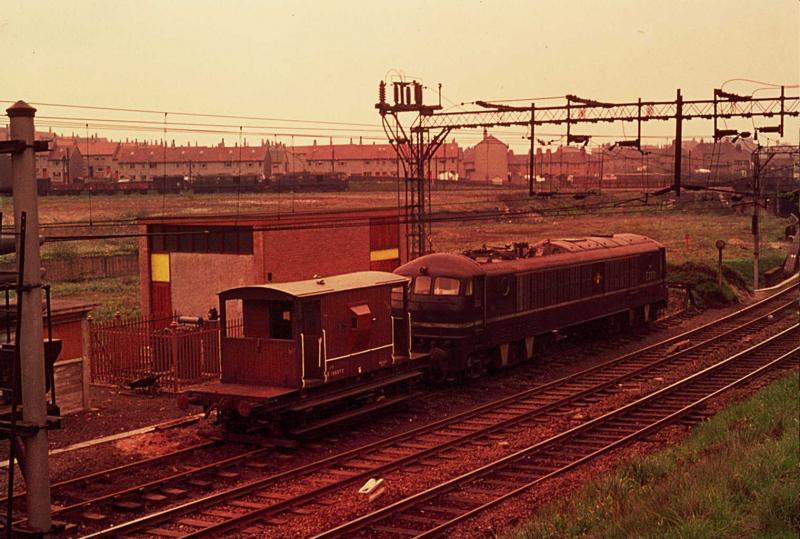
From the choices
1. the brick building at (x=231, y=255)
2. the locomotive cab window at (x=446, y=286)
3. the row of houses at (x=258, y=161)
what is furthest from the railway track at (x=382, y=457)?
the row of houses at (x=258, y=161)

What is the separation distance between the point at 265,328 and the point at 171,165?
328 ft

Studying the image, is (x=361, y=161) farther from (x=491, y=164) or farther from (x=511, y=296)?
(x=511, y=296)

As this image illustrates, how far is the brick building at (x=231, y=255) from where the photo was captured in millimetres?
27984

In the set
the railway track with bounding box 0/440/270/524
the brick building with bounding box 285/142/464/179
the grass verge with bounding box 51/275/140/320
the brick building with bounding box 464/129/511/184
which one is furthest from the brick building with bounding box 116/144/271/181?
the railway track with bounding box 0/440/270/524

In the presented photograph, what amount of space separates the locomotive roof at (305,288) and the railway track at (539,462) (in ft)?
16.3

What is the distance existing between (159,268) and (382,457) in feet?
51.3

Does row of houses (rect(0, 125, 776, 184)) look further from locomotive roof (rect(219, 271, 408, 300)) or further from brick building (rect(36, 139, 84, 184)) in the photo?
locomotive roof (rect(219, 271, 408, 300))

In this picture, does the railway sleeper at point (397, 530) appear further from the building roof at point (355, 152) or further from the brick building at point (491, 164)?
the brick building at point (491, 164)

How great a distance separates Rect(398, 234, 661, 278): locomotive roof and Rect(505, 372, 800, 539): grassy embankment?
8394 millimetres

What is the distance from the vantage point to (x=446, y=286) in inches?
917

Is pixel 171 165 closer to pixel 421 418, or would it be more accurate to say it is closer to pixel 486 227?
pixel 486 227

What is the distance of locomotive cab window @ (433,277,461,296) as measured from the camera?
2311cm

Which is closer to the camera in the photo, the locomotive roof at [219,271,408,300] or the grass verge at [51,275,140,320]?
the locomotive roof at [219,271,408,300]

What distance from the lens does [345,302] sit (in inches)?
745
